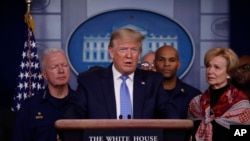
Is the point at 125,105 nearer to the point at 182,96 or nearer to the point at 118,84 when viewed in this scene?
the point at 118,84

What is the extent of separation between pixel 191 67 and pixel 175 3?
2.06 ft

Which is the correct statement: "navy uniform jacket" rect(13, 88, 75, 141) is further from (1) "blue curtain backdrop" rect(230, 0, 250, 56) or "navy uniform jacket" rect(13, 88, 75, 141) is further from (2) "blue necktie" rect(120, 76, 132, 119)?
(1) "blue curtain backdrop" rect(230, 0, 250, 56)

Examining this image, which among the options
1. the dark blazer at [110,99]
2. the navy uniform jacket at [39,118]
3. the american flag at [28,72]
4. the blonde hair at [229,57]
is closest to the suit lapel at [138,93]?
the dark blazer at [110,99]

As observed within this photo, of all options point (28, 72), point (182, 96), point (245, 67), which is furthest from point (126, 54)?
point (28, 72)

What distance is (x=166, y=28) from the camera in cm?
582

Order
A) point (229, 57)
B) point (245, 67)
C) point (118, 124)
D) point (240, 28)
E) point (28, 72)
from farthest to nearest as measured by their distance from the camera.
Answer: point (240, 28) → point (28, 72) → point (245, 67) → point (229, 57) → point (118, 124)

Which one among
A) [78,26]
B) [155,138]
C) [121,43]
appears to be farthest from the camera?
[78,26]

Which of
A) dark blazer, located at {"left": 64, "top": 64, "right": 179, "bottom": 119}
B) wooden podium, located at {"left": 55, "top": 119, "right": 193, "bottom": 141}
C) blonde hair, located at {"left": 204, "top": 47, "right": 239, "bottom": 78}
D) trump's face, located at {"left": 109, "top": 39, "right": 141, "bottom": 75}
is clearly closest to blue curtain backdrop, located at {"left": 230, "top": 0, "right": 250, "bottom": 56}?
blonde hair, located at {"left": 204, "top": 47, "right": 239, "bottom": 78}

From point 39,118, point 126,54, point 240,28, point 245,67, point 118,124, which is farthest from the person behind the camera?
point 240,28

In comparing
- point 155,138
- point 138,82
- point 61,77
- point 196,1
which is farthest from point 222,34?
point 155,138

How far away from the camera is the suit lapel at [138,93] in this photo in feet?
10.3

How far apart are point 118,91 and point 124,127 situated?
561mm

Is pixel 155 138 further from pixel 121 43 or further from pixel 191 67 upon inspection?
pixel 191 67

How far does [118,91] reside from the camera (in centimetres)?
319
